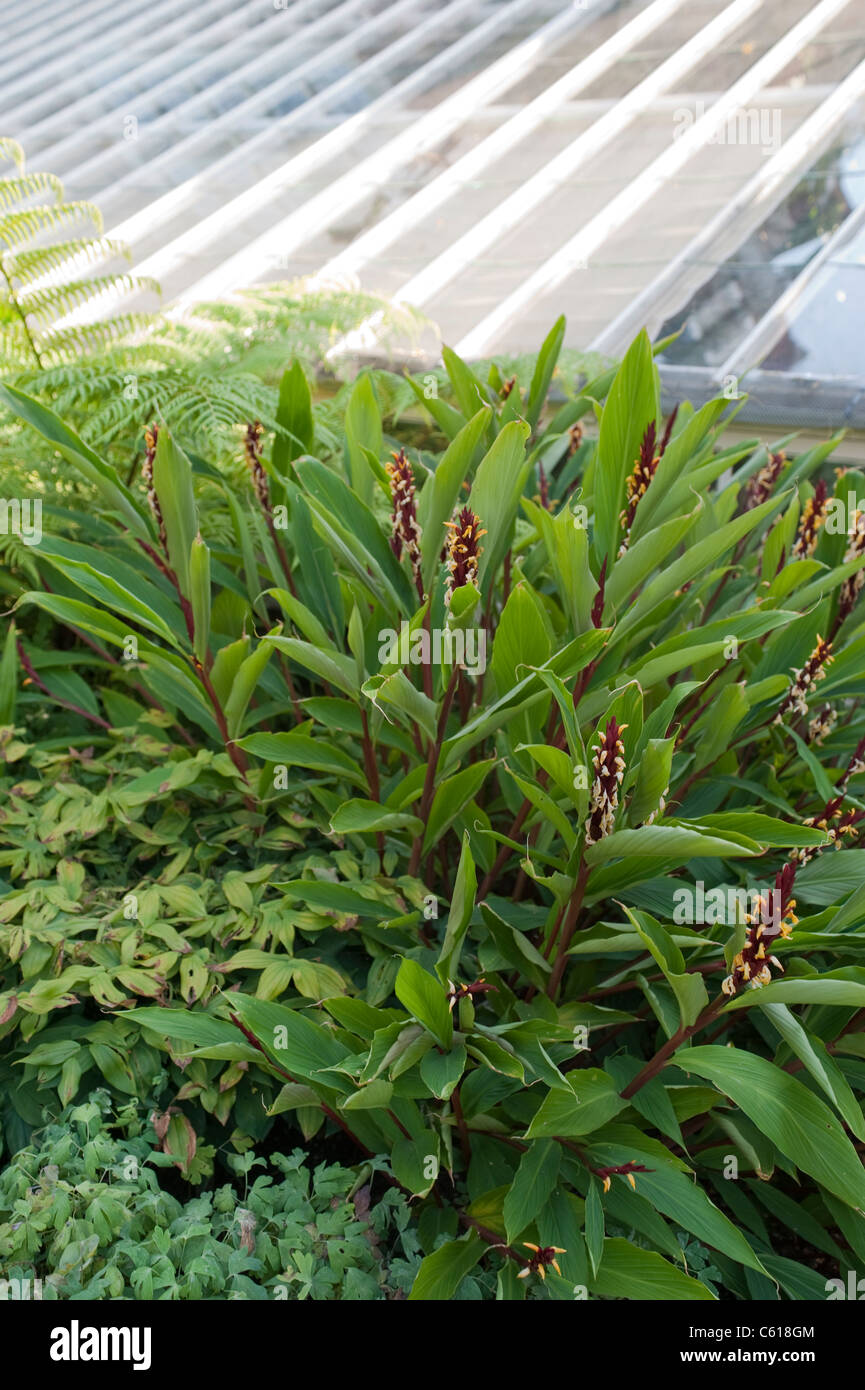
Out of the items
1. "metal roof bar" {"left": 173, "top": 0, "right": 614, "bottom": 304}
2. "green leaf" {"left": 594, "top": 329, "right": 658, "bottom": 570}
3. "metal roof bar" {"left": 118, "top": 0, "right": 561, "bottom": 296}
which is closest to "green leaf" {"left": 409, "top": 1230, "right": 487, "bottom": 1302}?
"green leaf" {"left": 594, "top": 329, "right": 658, "bottom": 570}

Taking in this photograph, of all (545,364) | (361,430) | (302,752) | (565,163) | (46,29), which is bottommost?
(302,752)

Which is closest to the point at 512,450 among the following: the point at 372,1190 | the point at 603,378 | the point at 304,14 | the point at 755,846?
the point at 755,846

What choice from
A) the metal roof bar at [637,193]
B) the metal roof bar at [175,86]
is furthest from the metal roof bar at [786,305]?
the metal roof bar at [175,86]

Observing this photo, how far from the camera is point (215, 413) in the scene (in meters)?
1.79

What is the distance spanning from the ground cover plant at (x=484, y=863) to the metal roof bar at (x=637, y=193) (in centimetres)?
124

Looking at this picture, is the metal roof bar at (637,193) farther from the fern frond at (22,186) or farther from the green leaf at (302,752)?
the green leaf at (302,752)

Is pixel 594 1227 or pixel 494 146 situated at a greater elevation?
pixel 494 146

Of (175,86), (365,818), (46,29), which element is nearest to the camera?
(365,818)

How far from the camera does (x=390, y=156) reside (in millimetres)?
3643

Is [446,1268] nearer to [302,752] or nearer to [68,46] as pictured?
[302,752]

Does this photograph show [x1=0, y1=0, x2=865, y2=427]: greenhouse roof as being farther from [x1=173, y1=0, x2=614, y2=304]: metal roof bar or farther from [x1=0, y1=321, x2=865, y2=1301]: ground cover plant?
[x1=0, y1=321, x2=865, y2=1301]: ground cover plant

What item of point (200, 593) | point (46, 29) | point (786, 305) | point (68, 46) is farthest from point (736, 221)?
point (46, 29)

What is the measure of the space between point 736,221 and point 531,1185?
2.83 m

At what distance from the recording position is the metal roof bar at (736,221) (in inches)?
110
